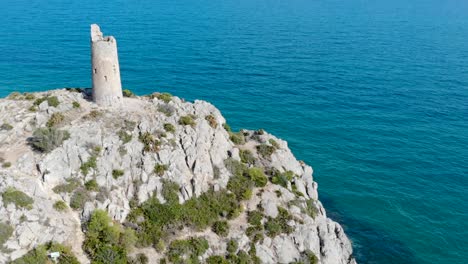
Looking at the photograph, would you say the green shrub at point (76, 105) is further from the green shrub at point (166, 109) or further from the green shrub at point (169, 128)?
the green shrub at point (169, 128)

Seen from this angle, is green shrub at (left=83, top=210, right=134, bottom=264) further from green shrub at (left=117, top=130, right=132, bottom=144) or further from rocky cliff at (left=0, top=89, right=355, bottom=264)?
green shrub at (left=117, top=130, right=132, bottom=144)

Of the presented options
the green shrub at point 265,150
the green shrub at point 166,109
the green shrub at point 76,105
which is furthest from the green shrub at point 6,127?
the green shrub at point 265,150

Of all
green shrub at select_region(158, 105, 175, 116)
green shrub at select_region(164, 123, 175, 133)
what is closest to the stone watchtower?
green shrub at select_region(158, 105, 175, 116)

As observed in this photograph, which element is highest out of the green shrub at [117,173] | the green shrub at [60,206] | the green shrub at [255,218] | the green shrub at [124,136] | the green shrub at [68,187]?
the green shrub at [124,136]

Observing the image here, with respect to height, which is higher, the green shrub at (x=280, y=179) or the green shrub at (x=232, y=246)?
the green shrub at (x=280, y=179)

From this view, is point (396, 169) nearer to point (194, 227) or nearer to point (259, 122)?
point (259, 122)

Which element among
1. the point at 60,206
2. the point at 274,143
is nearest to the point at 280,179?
Answer: the point at 274,143

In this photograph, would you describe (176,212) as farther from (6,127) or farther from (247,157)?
(6,127)

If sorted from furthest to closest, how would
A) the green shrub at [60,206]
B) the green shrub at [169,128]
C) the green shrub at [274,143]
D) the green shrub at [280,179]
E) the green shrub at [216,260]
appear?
the green shrub at [274,143]
the green shrub at [280,179]
the green shrub at [169,128]
the green shrub at [216,260]
the green shrub at [60,206]
